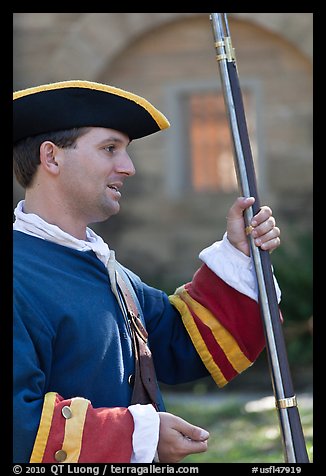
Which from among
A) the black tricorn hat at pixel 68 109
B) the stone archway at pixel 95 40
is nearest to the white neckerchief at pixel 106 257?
the black tricorn hat at pixel 68 109

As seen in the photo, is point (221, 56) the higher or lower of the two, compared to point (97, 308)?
higher

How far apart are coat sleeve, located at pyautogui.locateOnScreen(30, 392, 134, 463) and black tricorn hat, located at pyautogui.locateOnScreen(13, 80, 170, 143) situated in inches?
32.2

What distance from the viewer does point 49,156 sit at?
297 cm

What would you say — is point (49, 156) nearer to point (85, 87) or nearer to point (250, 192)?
point (85, 87)

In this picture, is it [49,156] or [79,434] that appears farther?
[49,156]

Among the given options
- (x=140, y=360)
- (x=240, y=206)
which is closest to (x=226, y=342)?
(x=140, y=360)

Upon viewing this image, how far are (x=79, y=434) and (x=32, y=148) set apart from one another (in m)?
0.90

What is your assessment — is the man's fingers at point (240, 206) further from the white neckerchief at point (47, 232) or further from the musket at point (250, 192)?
the white neckerchief at point (47, 232)

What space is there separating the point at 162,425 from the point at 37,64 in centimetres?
728

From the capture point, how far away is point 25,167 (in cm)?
304

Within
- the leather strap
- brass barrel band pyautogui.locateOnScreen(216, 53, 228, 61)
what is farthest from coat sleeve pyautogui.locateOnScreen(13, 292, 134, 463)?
brass barrel band pyautogui.locateOnScreen(216, 53, 228, 61)

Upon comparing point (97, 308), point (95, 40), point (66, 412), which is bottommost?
point (66, 412)

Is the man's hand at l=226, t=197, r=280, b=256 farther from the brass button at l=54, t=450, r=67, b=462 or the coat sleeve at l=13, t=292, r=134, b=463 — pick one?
the brass button at l=54, t=450, r=67, b=462

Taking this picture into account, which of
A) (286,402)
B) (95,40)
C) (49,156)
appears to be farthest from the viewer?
(95,40)
